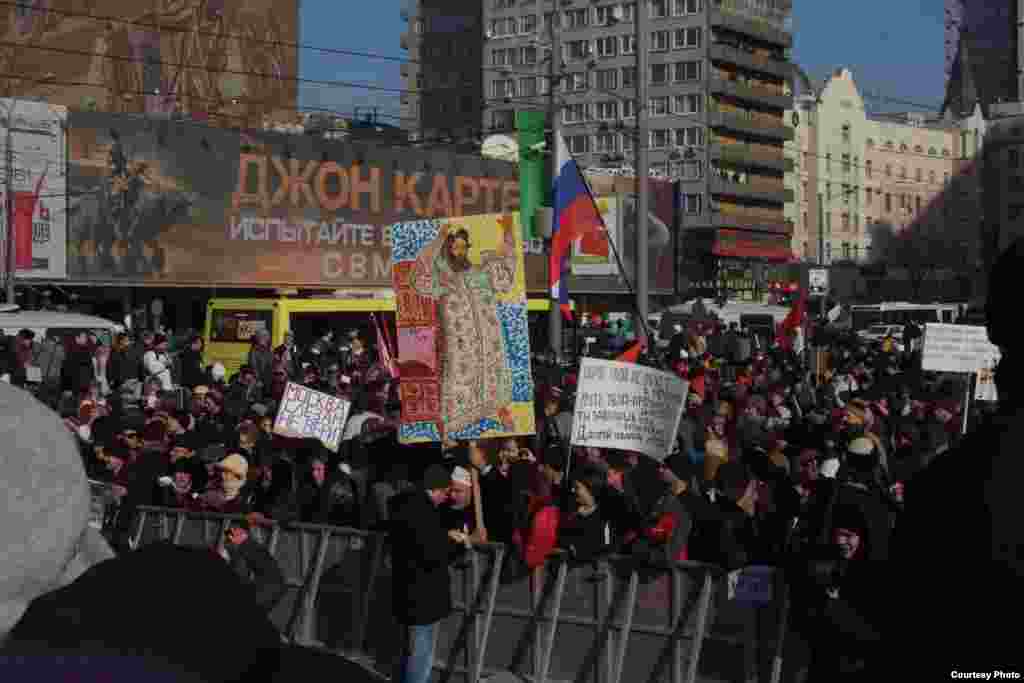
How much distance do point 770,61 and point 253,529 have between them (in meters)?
94.8

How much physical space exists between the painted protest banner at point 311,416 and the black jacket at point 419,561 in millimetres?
3680

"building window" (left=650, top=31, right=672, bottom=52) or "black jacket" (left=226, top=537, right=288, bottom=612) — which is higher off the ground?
"building window" (left=650, top=31, right=672, bottom=52)

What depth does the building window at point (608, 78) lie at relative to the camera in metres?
102

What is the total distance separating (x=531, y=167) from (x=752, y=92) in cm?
8187

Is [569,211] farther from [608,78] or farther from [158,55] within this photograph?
[608,78]

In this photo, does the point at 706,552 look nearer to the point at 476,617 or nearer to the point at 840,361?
the point at 476,617

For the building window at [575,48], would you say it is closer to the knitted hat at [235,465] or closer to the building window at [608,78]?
the building window at [608,78]

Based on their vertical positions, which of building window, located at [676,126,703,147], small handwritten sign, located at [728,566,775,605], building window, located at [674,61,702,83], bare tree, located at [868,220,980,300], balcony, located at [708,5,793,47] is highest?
balcony, located at [708,5,793,47]

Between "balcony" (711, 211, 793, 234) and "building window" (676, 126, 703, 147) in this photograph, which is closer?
"balcony" (711, 211, 793, 234)

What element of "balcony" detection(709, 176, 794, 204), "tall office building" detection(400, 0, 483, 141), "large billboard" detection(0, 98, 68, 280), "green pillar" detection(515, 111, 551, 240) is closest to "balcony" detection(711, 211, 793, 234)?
"balcony" detection(709, 176, 794, 204)

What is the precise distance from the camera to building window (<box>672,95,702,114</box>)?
3844 inches

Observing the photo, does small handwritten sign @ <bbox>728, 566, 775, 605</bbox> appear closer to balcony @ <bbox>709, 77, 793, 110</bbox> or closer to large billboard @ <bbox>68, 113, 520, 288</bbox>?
large billboard @ <bbox>68, 113, 520, 288</bbox>

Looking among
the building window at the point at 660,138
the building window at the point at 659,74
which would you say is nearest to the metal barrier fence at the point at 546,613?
the building window at the point at 660,138

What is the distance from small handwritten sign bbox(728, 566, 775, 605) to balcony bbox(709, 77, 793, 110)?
9070 centimetres
